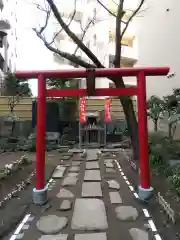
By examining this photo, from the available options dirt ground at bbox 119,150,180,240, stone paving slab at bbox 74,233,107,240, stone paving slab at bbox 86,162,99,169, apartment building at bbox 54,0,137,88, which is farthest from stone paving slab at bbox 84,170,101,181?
apartment building at bbox 54,0,137,88

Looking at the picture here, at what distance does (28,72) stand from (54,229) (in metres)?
3.84

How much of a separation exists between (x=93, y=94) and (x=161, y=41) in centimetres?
956

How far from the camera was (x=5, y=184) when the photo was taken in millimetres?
7160

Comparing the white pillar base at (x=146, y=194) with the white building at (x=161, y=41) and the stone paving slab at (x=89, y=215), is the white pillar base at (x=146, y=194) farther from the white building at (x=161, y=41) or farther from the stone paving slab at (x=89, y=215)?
the white building at (x=161, y=41)

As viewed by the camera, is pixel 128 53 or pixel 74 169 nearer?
pixel 74 169

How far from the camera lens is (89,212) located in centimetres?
524

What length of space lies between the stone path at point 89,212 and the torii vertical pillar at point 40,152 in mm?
251

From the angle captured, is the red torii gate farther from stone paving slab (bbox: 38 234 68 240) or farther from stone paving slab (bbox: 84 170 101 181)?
stone paving slab (bbox: 84 170 101 181)

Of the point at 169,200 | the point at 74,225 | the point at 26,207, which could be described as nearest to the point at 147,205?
the point at 169,200

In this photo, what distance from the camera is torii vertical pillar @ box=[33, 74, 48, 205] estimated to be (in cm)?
591

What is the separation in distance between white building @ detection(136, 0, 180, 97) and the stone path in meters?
7.37

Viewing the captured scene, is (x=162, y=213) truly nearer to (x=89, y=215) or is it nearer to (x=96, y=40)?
(x=89, y=215)

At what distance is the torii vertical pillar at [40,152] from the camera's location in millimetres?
5910

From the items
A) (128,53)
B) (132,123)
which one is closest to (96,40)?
(128,53)
